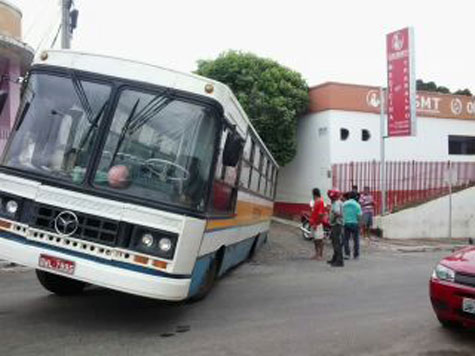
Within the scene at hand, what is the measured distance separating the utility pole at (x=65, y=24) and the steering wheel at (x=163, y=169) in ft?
28.5

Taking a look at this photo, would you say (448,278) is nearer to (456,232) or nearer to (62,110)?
(62,110)

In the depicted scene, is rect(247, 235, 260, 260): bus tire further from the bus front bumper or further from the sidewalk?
the bus front bumper

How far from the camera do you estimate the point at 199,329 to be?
21.4 ft

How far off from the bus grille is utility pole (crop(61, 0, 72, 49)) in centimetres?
867

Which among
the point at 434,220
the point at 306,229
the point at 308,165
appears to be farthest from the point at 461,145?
the point at 306,229

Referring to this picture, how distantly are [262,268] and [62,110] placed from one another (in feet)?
22.8

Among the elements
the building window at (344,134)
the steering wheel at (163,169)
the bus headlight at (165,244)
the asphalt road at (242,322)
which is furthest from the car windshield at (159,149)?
the building window at (344,134)

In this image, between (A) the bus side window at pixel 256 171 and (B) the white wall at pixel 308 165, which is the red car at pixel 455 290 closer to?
(A) the bus side window at pixel 256 171

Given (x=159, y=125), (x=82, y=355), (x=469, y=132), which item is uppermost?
(x=469, y=132)

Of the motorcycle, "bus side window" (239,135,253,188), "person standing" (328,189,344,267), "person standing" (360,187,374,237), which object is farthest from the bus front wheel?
"person standing" (360,187,374,237)

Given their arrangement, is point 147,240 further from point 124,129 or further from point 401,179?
point 401,179

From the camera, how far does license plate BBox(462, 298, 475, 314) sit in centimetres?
590

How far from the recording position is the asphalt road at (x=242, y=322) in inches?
227

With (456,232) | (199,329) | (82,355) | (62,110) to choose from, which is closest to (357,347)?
(199,329)
